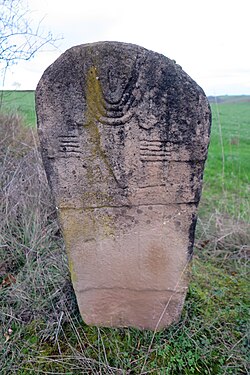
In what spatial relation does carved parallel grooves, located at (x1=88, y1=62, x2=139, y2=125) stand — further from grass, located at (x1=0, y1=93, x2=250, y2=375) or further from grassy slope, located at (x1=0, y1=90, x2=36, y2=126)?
grassy slope, located at (x1=0, y1=90, x2=36, y2=126)

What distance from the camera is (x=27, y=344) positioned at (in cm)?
202

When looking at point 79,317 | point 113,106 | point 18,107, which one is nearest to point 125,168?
point 113,106

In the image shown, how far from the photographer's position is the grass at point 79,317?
74.8 inches

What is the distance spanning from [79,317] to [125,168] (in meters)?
1.03

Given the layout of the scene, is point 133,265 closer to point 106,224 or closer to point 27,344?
point 106,224

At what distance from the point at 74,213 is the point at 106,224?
18 cm

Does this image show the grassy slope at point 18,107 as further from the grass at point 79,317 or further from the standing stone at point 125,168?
the standing stone at point 125,168

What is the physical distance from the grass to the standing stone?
173mm

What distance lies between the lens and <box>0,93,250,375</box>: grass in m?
1.90

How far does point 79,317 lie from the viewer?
2.14 meters

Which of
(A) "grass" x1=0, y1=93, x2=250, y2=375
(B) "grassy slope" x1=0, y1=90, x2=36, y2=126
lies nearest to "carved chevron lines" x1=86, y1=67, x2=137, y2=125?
(A) "grass" x1=0, y1=93, x2=250, y2=375

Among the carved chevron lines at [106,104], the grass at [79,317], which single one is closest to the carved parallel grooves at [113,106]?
the carved chevron lines at [106,104]

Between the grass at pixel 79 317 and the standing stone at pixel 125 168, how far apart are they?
173mm

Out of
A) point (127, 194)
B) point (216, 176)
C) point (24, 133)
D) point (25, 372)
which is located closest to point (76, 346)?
point (25, 372)
